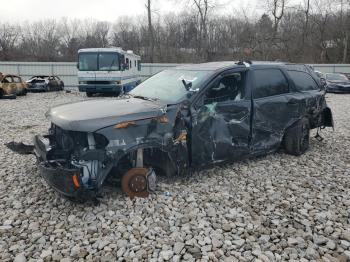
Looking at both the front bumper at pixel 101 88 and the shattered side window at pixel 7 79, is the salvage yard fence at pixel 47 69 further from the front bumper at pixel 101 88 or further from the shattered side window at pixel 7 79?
the front bumper at pixel 101 88

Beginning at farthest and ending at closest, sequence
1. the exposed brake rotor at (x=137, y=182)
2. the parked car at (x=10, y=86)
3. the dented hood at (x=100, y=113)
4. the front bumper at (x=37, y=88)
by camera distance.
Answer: the front bumper at (x=37, y=88) < the parked car at (x=10, y=86) < the exposed brake rotor at (x=137, y=182) < the dented hood at (x=100, y=113)

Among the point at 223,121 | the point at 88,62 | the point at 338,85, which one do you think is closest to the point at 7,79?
the point at 88,62

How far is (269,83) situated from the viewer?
5688 millimetres

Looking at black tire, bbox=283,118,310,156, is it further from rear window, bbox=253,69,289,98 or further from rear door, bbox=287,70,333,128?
rear window, bbox=253,69,289,98

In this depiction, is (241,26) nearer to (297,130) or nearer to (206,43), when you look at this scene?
(206,43)

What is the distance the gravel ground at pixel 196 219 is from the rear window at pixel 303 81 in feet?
5.51

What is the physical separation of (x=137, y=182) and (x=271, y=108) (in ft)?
9.08

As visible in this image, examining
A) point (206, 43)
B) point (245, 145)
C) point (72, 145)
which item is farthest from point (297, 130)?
point (206, 43)

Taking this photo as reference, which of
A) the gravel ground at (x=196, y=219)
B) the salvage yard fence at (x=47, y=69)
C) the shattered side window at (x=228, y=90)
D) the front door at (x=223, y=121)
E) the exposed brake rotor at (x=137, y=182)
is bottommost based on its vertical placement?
the gravel ground at (x=196, y=219)

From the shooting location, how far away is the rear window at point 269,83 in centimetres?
548

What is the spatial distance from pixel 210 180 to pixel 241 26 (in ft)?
147

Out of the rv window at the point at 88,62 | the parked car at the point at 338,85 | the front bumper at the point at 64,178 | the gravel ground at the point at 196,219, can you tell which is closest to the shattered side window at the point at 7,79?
the rv window at the point at 88,62

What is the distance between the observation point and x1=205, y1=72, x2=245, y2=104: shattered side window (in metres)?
4.87

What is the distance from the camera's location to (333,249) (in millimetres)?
3301
